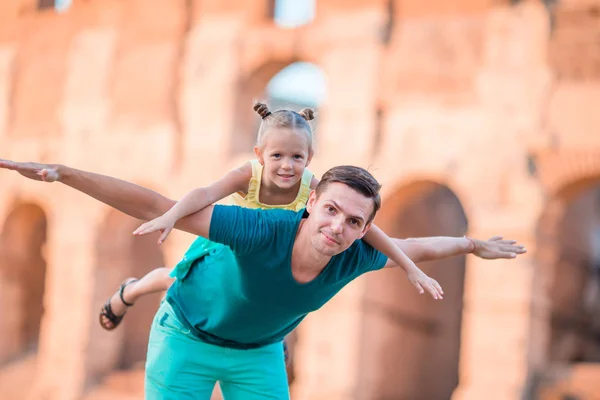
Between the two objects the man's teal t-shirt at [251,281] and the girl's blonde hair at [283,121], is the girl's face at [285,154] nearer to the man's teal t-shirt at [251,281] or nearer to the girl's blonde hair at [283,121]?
the girl's blonde hair at [283,121]

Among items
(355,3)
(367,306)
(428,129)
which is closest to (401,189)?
(428,129)

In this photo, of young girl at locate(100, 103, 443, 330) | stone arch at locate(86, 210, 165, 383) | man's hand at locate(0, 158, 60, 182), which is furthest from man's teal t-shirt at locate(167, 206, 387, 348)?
stone arch at locate(86, 210, 165, 383)

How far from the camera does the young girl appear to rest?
3.94 metres

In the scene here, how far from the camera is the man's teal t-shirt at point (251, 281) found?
374cm

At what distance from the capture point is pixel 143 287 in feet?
15.7

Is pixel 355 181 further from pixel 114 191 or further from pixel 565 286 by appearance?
pixel 565 286

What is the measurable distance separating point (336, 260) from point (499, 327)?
23.8 feet

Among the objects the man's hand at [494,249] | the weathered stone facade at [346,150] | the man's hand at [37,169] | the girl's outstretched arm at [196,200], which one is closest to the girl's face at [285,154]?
the girl's outstretched arm at [196,200]

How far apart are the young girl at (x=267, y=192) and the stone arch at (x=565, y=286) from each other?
6.84 meters

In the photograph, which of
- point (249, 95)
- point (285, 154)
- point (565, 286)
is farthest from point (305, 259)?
point (565, 286)

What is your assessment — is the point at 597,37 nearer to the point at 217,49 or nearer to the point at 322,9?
the point at 322,9

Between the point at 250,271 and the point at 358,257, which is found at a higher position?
the point at 358,257

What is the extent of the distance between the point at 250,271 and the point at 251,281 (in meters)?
0.05

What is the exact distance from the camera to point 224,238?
145 inches
